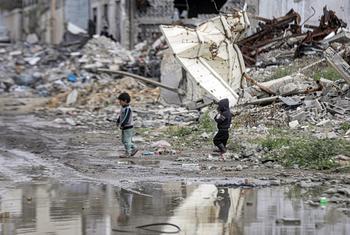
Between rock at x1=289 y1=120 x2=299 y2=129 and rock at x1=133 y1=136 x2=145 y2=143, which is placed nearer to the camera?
rock at x1=289 y1=120 x2=299 y2=129

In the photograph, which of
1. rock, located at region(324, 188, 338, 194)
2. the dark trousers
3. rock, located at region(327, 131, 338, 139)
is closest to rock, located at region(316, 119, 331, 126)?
rock, located at region(327, 131, 338, 139)

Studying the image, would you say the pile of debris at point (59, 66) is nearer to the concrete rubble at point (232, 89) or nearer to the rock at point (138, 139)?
the concrete rubble at point (232, 89)

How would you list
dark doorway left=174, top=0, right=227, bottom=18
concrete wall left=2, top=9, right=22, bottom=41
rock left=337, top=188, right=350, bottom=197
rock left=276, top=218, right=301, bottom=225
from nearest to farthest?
1. rock left=276, top=218, right=301, bottom=225
2. rock left=337, top=188, right=350, bottom=197
3. dark doorway left=174, top=0, right=227, bottom=18
4. concrete wall left=2, top=9, right=22, bottom=41

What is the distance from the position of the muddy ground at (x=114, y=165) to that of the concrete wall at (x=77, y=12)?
24066 mm

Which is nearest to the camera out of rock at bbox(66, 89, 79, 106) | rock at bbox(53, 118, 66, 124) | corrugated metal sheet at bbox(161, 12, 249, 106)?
corrugated metal sheet at bbox(161, 12, 249, 106)

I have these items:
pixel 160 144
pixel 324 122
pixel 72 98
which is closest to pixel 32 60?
pixel 72 98

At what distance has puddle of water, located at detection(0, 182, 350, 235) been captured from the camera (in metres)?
7.39

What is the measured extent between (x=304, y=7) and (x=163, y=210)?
18515 mm

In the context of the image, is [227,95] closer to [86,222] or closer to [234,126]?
[234,126]

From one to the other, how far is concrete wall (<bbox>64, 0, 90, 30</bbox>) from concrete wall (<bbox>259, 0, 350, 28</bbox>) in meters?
16.1

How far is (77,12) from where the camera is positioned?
40.8m

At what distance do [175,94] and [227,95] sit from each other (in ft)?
8.56

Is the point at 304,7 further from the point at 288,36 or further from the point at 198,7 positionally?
the point at 198,7

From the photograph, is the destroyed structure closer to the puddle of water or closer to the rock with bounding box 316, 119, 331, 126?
the rock with bounding box 316, 119, 331, 126
